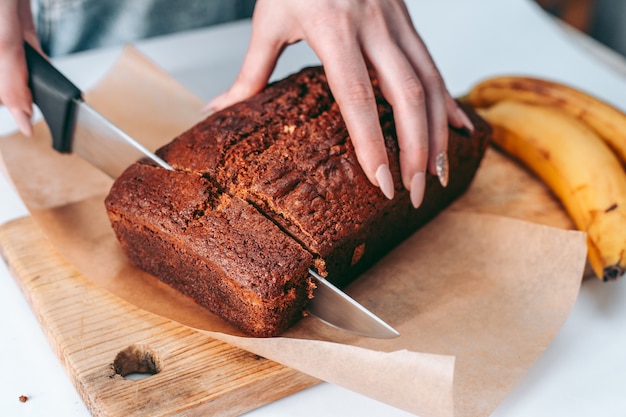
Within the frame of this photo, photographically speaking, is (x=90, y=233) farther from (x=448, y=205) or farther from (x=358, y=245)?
(x=448, y=205)

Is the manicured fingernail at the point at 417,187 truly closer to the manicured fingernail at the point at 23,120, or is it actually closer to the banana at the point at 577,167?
the banana at the point at 577,167

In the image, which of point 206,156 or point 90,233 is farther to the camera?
point 90,233

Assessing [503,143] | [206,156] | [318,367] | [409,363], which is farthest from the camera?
[503,143]

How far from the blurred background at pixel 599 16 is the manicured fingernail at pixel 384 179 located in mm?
2533

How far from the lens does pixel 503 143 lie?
77.9 inches

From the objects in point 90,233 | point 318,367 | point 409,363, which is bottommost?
point 90,233

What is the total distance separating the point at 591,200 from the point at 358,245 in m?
0.62

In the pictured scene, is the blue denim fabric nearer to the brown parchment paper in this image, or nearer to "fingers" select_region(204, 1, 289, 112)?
the brown parchment paper

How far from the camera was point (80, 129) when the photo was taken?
1576mm

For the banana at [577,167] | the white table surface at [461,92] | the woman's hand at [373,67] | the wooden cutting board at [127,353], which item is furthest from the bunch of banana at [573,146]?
the wooden cutting board at [127,353]

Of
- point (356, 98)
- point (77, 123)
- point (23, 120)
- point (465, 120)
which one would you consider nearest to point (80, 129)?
point (77, 123)

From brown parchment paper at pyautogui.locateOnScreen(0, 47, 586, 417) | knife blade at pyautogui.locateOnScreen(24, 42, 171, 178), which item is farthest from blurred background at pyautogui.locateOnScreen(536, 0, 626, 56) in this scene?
knife blade at pyautogui.locateOnScreen(24, 42, 171, 178)

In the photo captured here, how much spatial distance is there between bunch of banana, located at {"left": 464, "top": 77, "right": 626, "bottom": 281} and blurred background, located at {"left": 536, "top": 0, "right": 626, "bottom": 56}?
169 centimetres

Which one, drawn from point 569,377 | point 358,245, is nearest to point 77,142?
point 358,245
